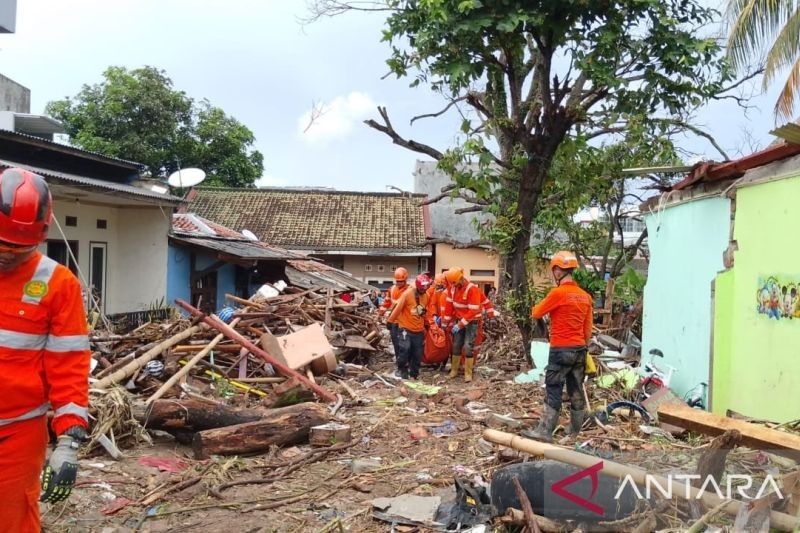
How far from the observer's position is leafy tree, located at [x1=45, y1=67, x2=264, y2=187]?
24.7 metres

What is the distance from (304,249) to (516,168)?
15.8m

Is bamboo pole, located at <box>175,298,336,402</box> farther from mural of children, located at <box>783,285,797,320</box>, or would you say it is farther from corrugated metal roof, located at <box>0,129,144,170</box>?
mural of children, located at <box>783,285,797,320</box>

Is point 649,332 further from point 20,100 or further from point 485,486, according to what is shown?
point 20,100

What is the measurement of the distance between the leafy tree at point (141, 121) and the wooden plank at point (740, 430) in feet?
79.8

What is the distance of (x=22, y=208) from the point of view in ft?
8.97

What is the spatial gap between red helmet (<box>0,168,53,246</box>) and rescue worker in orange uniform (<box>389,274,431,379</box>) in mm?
7719

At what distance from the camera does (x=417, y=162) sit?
1281 inches

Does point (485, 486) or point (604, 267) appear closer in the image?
point (485, 486)

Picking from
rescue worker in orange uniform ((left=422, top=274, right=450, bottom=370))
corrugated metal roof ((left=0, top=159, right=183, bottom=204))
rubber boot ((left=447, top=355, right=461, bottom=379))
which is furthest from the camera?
rescue worker in orange uniform ((left=422, top=274, right=450, bottom=370))

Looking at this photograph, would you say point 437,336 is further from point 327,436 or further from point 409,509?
point 409,509

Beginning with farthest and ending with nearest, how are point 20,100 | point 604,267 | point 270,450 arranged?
point 20,100 < point 604,267 < point 270,450

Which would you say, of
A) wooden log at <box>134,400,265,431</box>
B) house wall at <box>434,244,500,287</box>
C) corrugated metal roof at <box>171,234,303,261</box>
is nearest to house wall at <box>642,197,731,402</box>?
wooden log at <box>134,400,265,431</box>

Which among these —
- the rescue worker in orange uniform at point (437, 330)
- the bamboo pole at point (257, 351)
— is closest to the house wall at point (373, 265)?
the rescue worker in orange uniform at point (437, 330)

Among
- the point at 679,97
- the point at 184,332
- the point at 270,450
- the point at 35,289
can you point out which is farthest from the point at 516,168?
the point at 35,289
